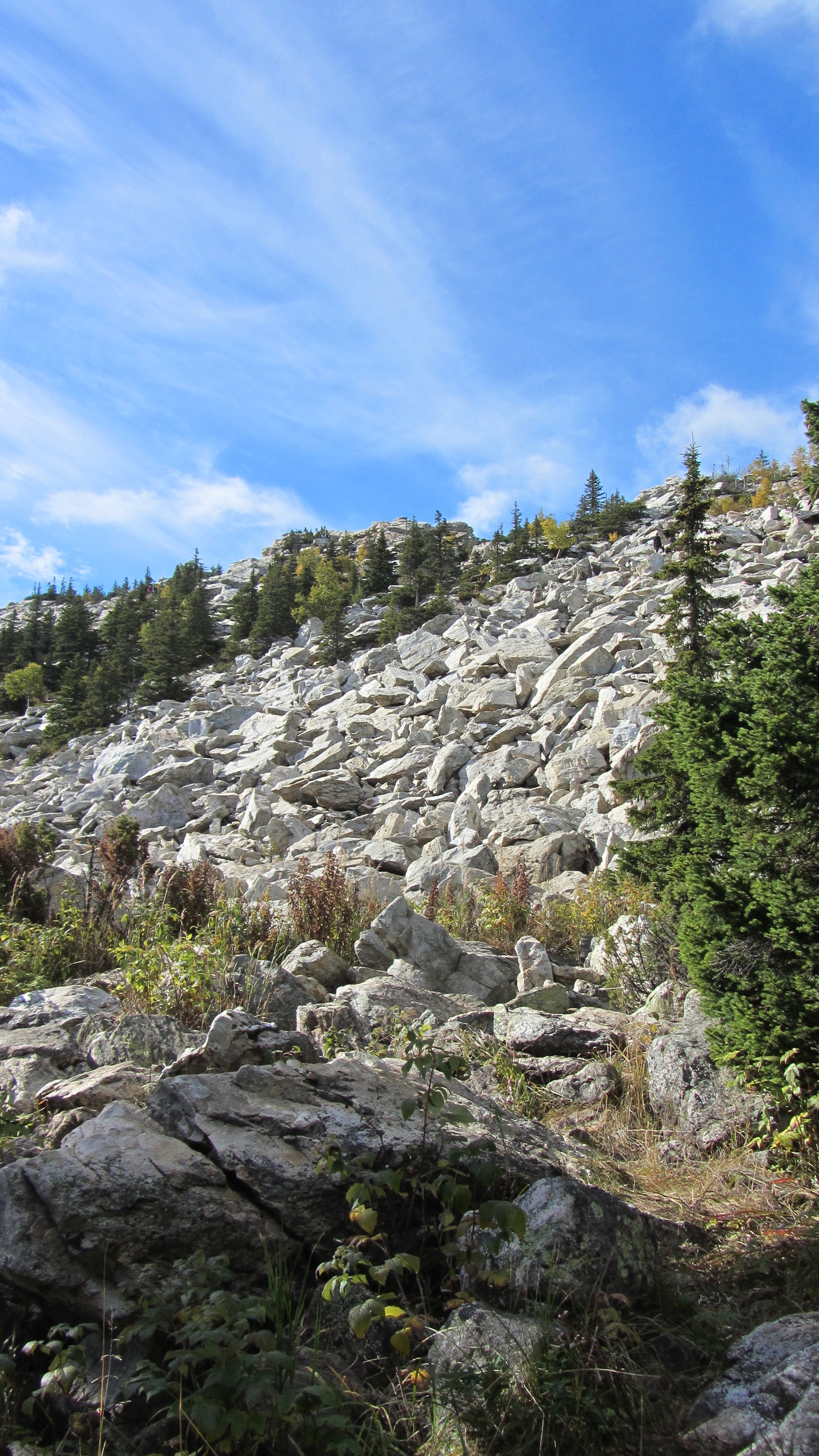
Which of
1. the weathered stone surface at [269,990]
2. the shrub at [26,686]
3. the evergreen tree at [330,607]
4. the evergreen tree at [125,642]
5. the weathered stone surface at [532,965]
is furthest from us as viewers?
the shrub at [26,686]


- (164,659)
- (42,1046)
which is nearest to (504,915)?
(42,1046)

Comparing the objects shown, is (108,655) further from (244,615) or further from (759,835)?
(759,835)

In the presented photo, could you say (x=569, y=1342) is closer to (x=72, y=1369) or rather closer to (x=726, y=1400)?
(x=726, y=1400)

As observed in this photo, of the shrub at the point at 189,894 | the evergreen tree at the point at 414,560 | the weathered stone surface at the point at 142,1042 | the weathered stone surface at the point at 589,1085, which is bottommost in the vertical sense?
the weathered stone surface at the point at 589,1085

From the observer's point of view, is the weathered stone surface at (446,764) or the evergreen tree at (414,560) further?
the evergreen tree at (414,560)

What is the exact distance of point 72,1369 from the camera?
2301 millimetres

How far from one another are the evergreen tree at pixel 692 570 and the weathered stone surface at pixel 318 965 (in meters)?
6.09

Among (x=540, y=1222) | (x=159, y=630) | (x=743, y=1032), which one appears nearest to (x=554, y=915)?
(x=743, y=1032)

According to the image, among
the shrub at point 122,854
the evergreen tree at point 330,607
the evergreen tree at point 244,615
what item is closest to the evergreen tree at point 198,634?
the evergreen tree at point 244,615

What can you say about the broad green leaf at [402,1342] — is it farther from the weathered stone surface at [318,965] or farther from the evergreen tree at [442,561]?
the evergreen tree at [442,561]

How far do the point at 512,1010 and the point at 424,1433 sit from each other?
3.50 meters

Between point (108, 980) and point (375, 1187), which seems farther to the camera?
point (108, 980)

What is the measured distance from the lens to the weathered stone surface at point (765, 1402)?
6.49ft

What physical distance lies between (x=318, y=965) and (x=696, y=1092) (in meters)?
3.22
